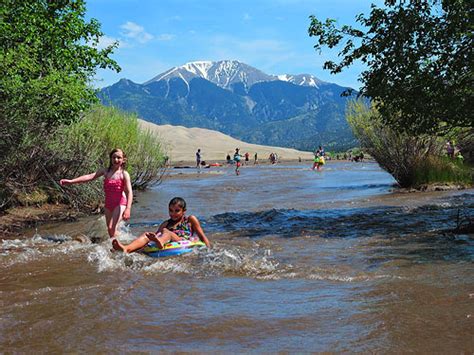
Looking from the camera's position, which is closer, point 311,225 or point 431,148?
point 311,225

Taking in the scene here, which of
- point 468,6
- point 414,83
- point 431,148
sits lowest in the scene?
point 431,148

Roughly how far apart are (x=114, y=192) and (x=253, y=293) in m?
4.32

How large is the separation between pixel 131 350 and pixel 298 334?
148 centimetres

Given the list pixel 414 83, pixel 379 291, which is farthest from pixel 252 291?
pixel 414 83

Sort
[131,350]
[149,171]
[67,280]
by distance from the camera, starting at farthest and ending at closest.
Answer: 1. [149,171]
2. [67,280]
3. [131,350]

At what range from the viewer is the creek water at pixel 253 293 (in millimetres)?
4534

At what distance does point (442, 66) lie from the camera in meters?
11.7

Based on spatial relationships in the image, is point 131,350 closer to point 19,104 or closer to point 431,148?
point 19,104

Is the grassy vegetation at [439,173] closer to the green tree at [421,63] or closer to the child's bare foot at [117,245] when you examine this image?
the green tree at [421,63]

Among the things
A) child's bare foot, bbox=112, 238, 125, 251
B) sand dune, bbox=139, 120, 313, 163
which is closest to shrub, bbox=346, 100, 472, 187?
child's bare foot, bbox=112, 238, 125, 251

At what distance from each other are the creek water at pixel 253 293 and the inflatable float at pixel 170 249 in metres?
0.15

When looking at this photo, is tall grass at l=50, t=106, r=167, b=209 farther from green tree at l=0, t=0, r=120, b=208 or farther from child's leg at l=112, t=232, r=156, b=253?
child's leg at l=112, t=232, r=156, b=253

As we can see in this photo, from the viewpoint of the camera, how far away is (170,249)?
27.8 ft

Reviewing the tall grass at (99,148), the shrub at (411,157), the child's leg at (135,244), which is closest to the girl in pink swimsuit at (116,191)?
the child's leg at (135,244)
